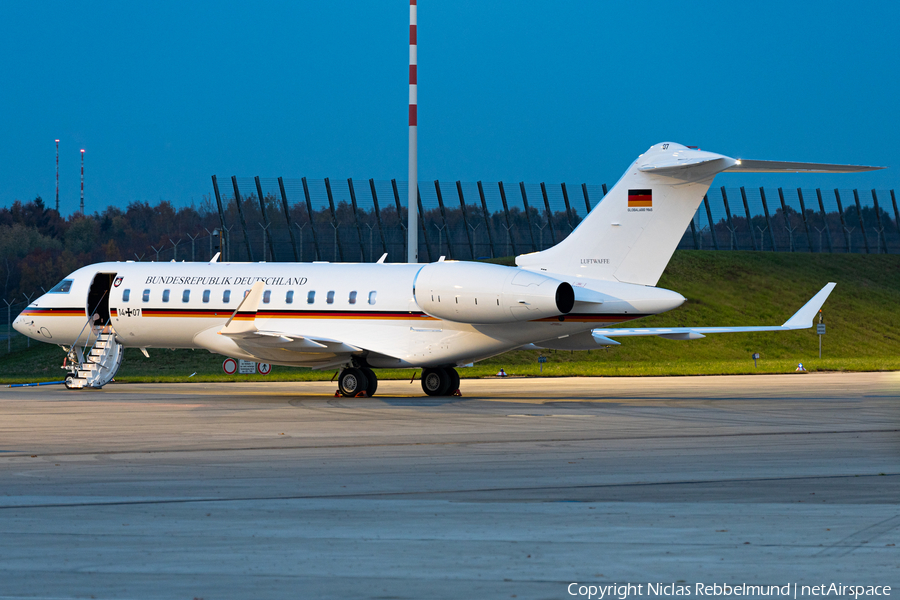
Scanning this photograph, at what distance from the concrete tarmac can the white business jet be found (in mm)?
3539

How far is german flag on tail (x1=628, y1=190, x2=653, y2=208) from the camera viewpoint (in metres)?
25.3

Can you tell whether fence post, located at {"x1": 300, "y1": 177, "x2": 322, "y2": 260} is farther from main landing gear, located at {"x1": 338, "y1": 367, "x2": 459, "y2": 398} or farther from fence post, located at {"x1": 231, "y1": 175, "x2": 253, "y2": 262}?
main landing gear, located at {"x1": 338, "y1": 367, "x2": 459, "y2": 398}

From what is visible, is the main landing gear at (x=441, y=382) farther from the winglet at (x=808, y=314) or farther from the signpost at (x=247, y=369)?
the signpost at (x=247, y=369)

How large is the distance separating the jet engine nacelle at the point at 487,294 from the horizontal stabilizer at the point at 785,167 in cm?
477

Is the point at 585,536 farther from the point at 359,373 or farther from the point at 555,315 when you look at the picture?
the point at 359,373

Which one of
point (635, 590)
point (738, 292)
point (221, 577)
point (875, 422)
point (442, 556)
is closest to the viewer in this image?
point (635, 590)

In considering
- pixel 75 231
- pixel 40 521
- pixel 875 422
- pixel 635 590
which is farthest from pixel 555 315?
pixel 75 231

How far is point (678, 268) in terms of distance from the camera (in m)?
66.4

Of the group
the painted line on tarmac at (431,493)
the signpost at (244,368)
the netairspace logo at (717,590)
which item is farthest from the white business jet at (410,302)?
the netairspace logo at (717,590)

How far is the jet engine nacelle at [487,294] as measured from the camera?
24.7 meters

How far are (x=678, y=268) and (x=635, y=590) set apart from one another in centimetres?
6069

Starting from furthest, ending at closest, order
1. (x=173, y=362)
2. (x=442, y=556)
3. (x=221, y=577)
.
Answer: (x=173, y=362) → (x=442, y=556) → (x=221, y=577)

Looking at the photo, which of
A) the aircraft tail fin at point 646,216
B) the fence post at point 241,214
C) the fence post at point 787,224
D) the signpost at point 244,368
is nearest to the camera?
the aircraft tail fin at point 646,216

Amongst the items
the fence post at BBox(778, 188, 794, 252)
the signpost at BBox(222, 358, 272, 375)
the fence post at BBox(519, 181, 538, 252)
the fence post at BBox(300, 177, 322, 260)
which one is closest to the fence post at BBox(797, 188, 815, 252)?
the fence post at BBox(778, 188, 794, 252)
